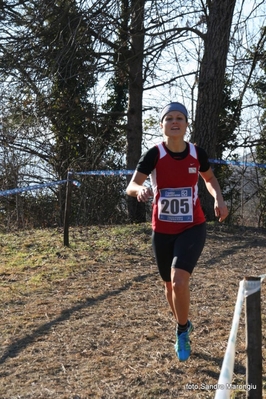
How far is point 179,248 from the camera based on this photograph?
4.27 metres

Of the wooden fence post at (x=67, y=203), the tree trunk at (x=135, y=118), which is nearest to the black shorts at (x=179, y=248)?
the wooden fence post at (x=67, y=203)

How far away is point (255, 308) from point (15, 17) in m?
10.0

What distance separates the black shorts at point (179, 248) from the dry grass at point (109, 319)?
2.35 ft

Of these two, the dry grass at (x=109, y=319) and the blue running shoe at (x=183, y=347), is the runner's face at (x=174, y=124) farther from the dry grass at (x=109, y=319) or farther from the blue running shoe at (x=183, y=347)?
the dry grass at (x=109, y=319)

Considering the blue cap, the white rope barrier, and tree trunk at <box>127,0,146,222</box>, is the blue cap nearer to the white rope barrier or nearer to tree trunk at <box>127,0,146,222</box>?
the white rope barrier

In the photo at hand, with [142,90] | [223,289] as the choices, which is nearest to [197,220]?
[223,289]

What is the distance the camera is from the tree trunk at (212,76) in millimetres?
10688

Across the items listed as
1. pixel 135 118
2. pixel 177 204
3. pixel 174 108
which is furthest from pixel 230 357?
pixel 135 118

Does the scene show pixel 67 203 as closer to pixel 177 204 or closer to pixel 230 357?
pixel 177 204

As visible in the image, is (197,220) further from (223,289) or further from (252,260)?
(252,260)

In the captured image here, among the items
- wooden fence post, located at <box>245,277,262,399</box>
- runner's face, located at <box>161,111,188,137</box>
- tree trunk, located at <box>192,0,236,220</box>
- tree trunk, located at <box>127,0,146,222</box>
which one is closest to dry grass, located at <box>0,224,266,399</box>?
wooden fence post, located at <box>245,277,262,399</box>

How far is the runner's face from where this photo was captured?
4375 millimetres

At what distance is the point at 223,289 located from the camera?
6.62 meters

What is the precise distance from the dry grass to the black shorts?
72 cm
